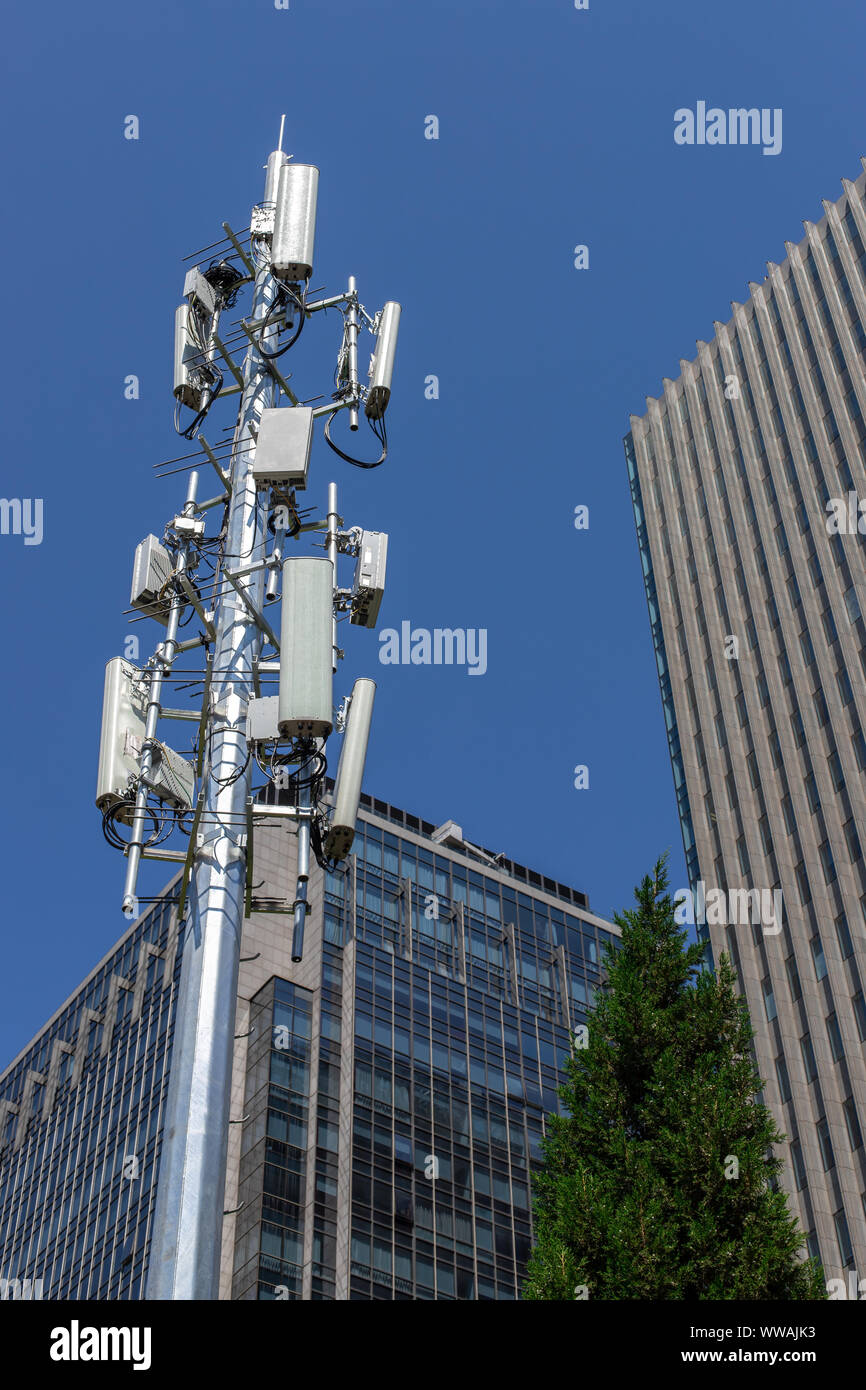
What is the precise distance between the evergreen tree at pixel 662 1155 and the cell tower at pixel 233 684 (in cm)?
872

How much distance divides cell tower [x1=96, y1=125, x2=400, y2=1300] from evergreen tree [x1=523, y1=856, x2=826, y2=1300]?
8.72m

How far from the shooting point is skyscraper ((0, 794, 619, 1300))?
7619cm

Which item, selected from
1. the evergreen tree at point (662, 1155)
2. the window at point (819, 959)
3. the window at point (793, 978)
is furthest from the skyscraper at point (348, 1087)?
the evergreen tree at point (662, 1155)

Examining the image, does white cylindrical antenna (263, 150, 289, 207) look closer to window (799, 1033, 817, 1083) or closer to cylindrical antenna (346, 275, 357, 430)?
cylindrical antenna (346, 275, 357, 430)

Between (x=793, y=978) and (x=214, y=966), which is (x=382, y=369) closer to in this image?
(x=214, y=966)

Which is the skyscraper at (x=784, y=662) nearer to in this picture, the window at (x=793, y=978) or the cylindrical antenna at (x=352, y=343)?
the window at (x=793, y=978)

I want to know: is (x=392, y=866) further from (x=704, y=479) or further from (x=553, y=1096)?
(x=704, y=479)

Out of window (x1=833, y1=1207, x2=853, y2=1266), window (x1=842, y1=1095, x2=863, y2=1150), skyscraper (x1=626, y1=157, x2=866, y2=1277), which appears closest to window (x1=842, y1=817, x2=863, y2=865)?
skyscraper (x1=626, y1=157, x2=866, y2=1277)

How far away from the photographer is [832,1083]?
57.8 metres

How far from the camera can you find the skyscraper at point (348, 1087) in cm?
7619
